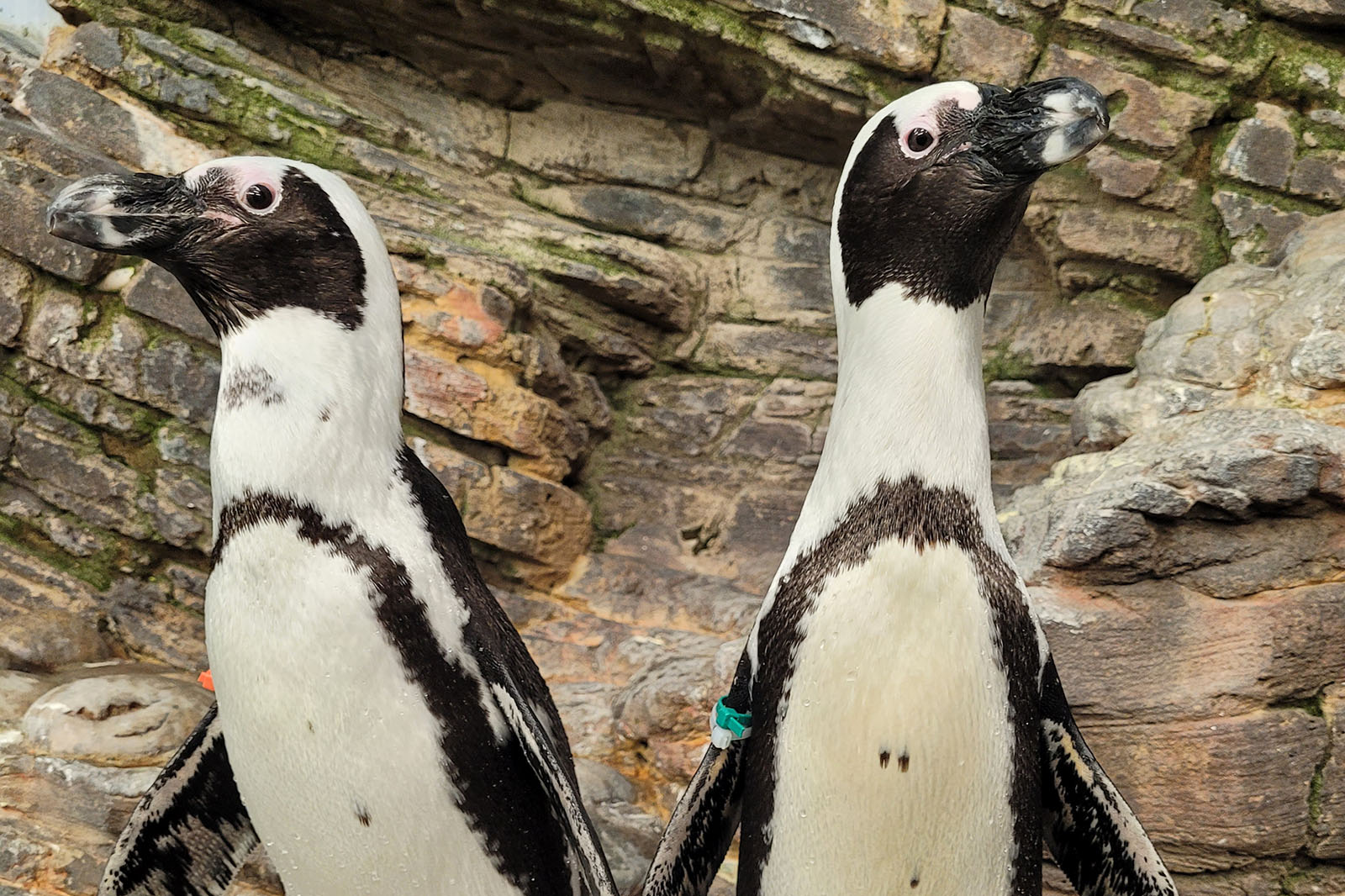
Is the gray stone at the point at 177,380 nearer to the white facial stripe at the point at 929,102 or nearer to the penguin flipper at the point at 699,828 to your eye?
the penguin flipper at the point at 699,828

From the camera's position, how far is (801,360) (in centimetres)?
379

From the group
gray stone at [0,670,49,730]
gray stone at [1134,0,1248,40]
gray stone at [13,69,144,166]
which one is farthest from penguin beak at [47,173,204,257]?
gray stone at [1134,0,1248,40]

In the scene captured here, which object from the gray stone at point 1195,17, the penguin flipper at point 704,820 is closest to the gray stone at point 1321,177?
the gray stone at point 1195,17

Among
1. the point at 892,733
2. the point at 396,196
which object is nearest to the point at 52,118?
the point at 396,196

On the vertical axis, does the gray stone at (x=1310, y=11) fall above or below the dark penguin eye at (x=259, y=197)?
above

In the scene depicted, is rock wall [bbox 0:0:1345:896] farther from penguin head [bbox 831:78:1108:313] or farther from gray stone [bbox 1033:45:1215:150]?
penguin head [bbox 831:78:1108:313]

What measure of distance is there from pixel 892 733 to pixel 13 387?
281 centimetres

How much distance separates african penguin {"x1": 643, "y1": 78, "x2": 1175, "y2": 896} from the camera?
157 cm

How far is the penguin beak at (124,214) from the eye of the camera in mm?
1660

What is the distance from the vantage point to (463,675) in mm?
1662

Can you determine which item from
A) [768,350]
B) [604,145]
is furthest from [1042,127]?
[604,145]

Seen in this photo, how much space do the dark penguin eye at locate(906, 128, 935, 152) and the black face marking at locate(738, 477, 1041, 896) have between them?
492 millimetres

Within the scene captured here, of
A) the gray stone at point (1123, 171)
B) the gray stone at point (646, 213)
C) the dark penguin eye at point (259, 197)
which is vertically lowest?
the dark penguin eye at point (259, 197)

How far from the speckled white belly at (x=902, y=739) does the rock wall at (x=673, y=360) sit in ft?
3.40
